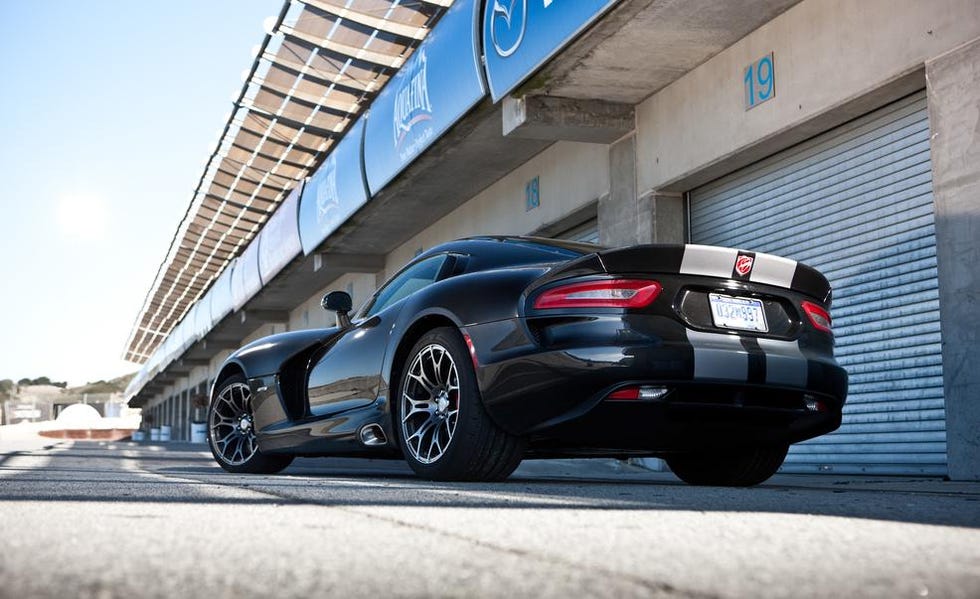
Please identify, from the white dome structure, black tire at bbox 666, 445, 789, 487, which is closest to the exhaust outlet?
black tire at bbox 666, 445, 789, 487

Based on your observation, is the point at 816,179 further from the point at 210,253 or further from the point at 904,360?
the point at 210,253

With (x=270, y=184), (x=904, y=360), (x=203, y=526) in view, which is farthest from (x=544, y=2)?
(x=270, y=184)

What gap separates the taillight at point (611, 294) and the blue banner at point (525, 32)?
4.29 meters

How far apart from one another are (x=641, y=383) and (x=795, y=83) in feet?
16.3

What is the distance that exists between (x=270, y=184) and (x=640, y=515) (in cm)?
2133

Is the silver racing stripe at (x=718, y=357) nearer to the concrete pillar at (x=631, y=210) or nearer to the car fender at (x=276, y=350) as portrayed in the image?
the car fender at (x=276, y=350)

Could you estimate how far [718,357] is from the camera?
4375 mm

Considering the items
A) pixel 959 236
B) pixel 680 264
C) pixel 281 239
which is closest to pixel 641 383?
pixel 680 264

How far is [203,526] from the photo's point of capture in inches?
104

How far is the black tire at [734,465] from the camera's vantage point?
5395 mm

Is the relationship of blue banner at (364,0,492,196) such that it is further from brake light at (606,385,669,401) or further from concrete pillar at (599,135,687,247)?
brake light at (606,385,669,401)

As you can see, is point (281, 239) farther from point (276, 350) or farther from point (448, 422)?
point (448, 422)

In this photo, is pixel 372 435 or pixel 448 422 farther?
pixel 372 435

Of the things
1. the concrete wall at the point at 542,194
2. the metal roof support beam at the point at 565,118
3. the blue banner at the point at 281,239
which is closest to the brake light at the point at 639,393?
the metal roof support beam at the point at 565,118
